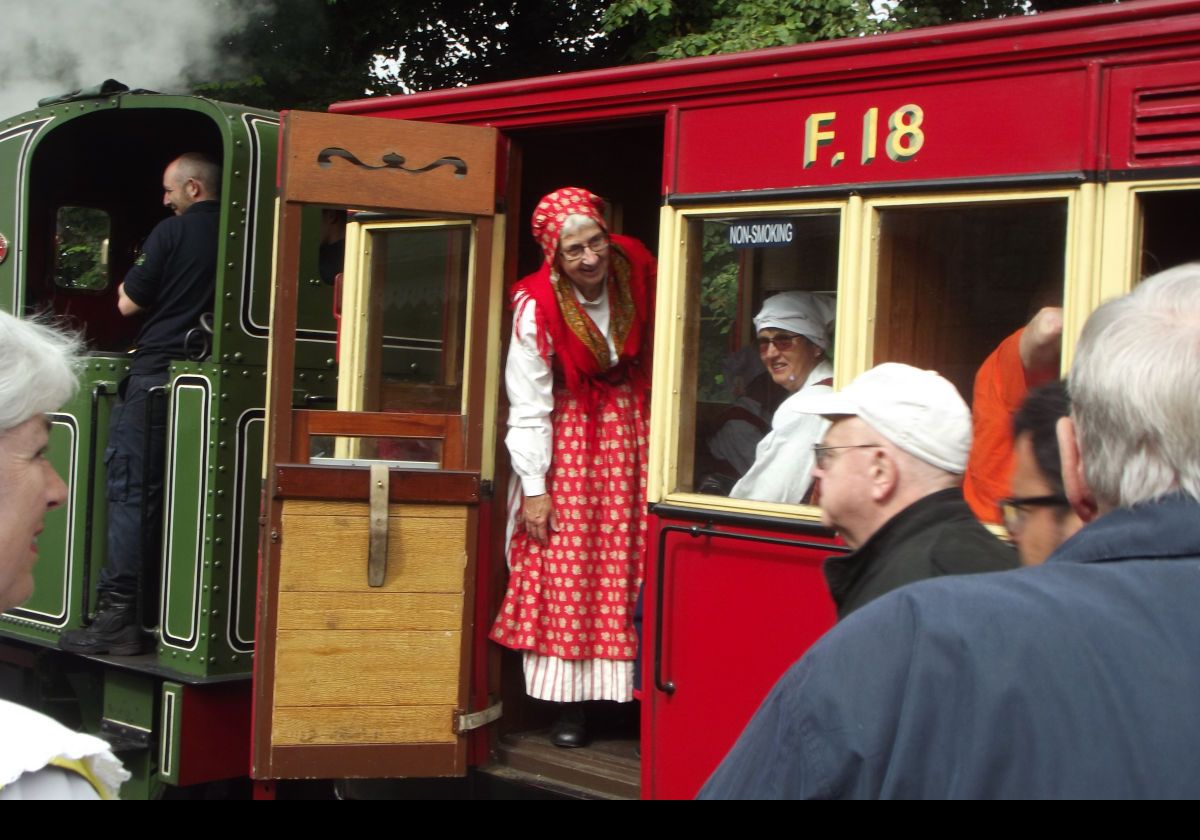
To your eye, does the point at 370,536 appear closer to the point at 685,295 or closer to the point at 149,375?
the point at 685,295

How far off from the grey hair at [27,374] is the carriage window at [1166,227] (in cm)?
230

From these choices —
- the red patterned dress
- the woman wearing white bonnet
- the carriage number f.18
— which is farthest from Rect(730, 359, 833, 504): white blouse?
the red patterned dress

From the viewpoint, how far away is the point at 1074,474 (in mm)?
1434

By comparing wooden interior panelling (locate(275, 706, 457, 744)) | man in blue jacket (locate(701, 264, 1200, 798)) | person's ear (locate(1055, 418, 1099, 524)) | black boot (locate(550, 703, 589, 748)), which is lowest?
black boot (locate(550, 703, 589, 748))

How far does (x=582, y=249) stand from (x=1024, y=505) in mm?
2326

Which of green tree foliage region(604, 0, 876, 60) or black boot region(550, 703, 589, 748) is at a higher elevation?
green tree foliage region(604, 0, 876, 60)

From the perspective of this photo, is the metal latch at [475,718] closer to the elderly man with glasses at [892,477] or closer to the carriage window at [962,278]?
the carriage window at [962,278]

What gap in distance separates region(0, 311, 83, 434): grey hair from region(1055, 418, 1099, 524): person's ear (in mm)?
1096

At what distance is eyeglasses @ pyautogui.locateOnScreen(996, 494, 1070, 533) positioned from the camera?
1987 mm

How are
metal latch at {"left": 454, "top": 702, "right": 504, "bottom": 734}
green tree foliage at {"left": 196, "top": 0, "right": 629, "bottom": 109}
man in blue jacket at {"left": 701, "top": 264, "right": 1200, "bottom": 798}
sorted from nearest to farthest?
man in blue jacket at {"left": 701, "top": 264, "right": 1200, "bottom": 798}, metal latch at {"left": 454, "top": 702, "right": 504, "bottom": 734}, green tree foliage at {"left": 196, "top": 0, "right": 629, "bottom": 109}

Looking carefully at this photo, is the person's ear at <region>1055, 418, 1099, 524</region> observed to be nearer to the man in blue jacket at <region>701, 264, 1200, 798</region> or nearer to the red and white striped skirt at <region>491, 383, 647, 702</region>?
the man in blue jacket at <region>701, 264, 1200, 798</region>

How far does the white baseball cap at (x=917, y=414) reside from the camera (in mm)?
2326

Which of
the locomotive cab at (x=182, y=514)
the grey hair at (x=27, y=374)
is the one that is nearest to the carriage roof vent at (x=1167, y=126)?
the grey hair at (x=27, y=374)

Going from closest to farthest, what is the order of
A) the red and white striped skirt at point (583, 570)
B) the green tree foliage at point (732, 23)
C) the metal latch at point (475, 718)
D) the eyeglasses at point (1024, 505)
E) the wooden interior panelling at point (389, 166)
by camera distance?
the eyeglasses at point (1024, 505) < the wooden interior panelling at point (389, 166) < the metal latch at point (475, 718) < the red and white striped skirt at point (583, 570) < the green tree foliage at point (732, 23)
